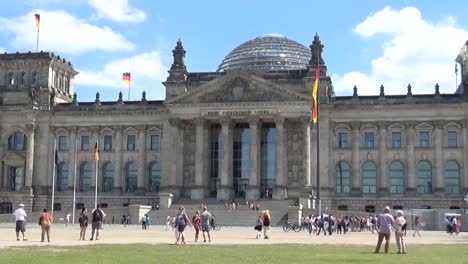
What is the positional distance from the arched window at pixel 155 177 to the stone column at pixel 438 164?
3610 cm

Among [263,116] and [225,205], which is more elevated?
[263,116]

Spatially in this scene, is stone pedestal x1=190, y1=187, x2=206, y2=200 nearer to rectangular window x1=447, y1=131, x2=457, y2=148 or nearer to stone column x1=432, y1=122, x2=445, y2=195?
stone column x1=432, y1=122, x2=445, y2=195

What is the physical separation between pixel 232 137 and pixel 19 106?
102ft

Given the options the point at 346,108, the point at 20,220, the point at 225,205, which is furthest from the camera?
the point at 346,108

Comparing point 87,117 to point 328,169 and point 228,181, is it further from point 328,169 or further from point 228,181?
point 328,169

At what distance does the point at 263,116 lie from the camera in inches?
3484

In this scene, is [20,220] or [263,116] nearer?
[20,220]

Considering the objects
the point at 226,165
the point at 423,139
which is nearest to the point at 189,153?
the point at 226,165

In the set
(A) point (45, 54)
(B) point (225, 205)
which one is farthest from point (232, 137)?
(A) point (45, 54)

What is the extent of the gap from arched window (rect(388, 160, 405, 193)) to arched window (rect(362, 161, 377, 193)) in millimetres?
2038

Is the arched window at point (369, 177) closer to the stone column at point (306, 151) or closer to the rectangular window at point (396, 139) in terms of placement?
the rectangular window at point (396, 139)

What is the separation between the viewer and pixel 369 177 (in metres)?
89.4

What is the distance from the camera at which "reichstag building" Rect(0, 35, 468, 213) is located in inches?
3442

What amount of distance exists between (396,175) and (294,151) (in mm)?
13268
